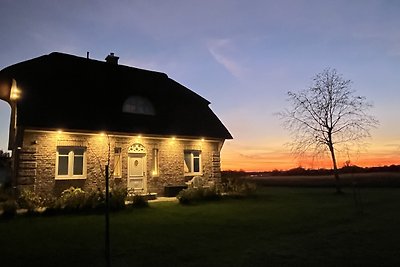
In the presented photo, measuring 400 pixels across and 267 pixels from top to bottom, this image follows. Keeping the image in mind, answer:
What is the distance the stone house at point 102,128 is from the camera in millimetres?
14438

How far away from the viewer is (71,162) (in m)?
15.1

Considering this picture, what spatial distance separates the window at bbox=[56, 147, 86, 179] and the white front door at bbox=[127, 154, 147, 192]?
2.49m

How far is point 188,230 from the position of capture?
8.09 metres

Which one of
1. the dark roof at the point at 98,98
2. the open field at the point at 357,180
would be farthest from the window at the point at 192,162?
the open field at the point at 357,180

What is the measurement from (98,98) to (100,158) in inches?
142

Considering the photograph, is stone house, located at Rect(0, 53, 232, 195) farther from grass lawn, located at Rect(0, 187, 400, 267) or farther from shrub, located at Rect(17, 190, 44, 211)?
grass lawn, located at Rect(0, 187, 400, 267)

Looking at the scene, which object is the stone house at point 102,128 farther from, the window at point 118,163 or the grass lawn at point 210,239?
the grass lawn at point 210,239

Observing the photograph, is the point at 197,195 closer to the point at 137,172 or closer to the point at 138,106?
the point at 137,172

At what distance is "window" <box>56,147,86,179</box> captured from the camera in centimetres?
1495

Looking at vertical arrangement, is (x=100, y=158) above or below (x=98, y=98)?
below

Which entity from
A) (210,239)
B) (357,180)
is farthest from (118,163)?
(357,180)

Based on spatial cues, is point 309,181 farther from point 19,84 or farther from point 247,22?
point 19,84

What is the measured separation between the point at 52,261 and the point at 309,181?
28626 millimetres

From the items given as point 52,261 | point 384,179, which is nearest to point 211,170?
point 52,261
